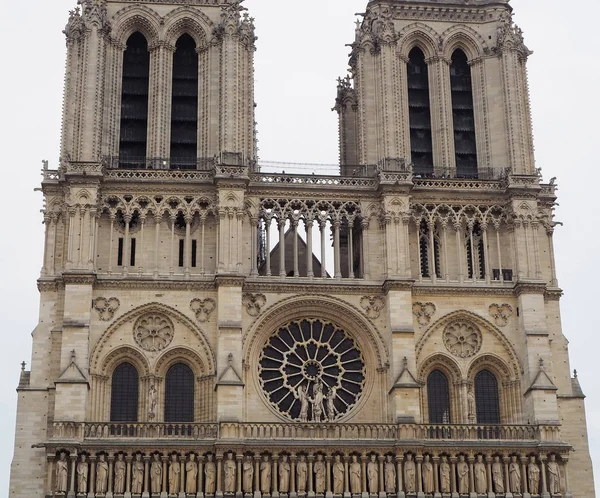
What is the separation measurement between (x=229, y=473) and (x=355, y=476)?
4.38 m

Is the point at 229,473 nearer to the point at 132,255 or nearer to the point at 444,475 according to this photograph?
the point at 444,475

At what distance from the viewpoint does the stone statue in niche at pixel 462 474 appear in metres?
40.4

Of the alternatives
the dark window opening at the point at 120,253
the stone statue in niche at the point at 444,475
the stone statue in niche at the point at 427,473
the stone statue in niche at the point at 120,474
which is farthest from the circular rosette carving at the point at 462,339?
the stone statue in niche at the point at 120,474

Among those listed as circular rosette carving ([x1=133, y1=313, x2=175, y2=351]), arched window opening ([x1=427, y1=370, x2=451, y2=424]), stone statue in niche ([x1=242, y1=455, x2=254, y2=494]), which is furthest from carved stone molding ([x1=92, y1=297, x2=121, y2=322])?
arched window opening ([x1=427, y1=370, x2=451, y2=424])

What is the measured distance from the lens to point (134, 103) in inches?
1839

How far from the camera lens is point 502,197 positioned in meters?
45.4

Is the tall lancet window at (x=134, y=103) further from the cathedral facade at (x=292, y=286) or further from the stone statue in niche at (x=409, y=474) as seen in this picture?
the stone statue in niche at (x=409, y=474)

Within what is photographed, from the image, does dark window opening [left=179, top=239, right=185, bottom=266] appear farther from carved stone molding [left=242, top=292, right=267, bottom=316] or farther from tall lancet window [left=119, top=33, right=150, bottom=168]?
tall lancet window [left=119, top=33, right=150, bottom=168]

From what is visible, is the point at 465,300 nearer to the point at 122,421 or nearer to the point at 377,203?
the point at 377,203

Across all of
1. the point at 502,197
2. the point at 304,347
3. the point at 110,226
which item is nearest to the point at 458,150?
the point at 502,197

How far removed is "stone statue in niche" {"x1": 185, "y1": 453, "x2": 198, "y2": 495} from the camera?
3934 centimetres

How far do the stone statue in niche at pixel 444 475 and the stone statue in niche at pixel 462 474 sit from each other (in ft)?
1.26

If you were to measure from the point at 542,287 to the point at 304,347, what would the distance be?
9334 millimetres

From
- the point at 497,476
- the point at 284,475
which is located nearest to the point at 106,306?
the point at 284,475
